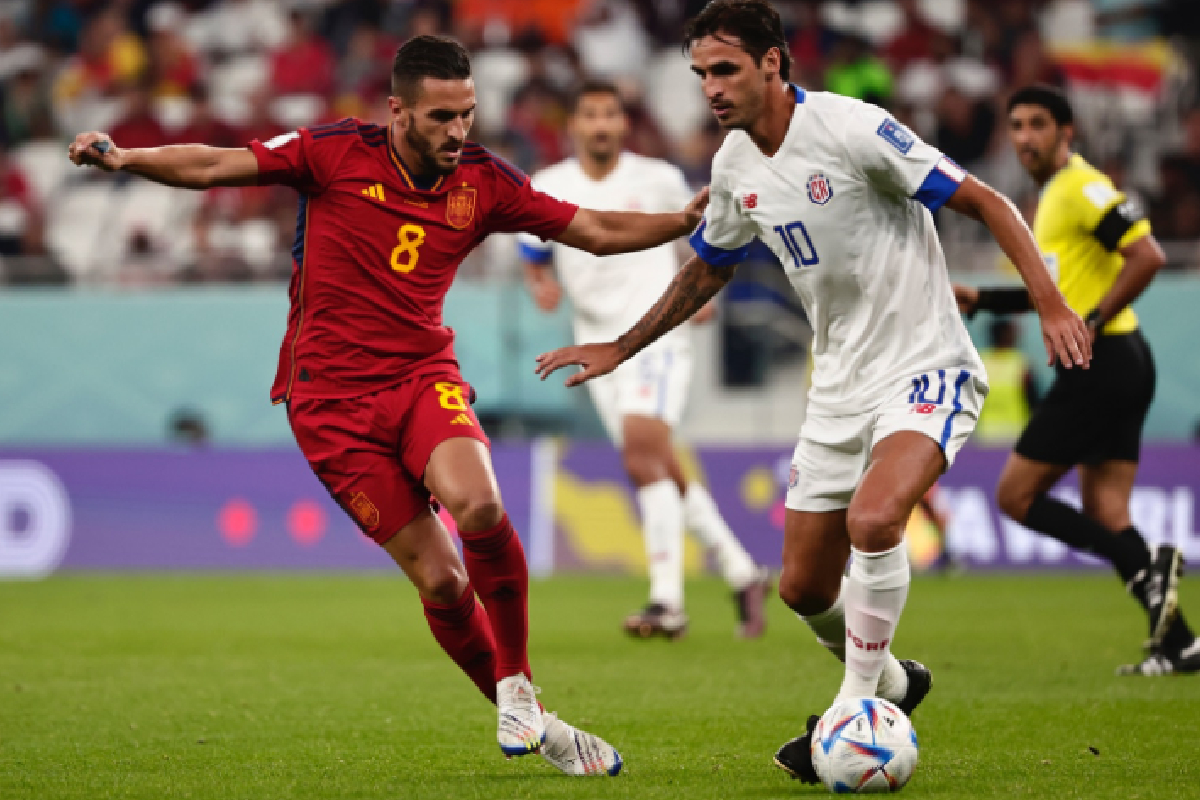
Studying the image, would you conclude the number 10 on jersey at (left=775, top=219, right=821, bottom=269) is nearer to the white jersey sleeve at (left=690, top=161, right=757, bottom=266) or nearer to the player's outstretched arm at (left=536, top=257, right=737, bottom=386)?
the white jersey sleeve at (left=690, top=161, right=757, bottom=266)

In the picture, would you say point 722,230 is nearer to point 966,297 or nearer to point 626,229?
point 626,229

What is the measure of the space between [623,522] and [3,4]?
40.4 ft

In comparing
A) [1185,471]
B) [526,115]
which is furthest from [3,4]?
[1185,471]

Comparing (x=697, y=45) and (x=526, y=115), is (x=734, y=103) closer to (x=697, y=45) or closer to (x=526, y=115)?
(x=697, y=45)

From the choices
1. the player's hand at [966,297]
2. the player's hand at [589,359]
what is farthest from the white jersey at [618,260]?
the player's hand at [589,359]

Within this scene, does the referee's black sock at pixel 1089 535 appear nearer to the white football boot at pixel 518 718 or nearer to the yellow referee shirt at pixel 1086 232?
the yellow referee shirt at pixel 1086 232

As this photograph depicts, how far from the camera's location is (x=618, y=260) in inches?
388

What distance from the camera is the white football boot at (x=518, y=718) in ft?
16.8

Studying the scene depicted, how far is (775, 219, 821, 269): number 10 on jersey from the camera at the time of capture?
5461 mm

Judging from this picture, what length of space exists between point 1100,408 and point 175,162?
4748 millimetres

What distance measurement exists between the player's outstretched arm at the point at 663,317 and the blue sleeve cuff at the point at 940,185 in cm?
87

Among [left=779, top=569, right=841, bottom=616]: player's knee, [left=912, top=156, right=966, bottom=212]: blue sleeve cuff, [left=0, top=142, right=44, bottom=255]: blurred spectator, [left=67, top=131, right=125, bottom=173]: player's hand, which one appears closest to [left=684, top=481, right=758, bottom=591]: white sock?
[left=779, top=569, right=841, bottom=616]: player's knee

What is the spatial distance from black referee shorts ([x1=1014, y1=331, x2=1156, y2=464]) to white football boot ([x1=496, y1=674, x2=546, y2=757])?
374 centimetres

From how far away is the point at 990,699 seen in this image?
689 centimetres
